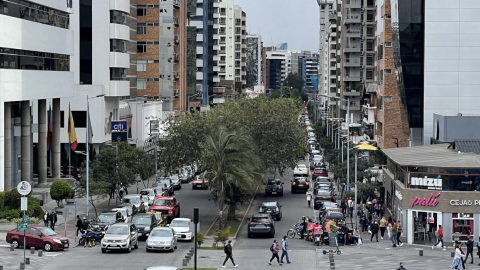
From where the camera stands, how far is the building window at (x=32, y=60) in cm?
6200

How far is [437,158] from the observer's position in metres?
49.8

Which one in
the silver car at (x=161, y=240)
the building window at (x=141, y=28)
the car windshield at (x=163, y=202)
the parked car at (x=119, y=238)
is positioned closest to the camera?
the parked car at (x=119, y=238)

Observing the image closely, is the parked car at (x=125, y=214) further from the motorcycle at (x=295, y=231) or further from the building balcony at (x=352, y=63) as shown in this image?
the building balcony at (x=352, y=63)

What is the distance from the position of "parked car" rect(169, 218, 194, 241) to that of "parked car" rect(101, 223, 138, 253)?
175 inches

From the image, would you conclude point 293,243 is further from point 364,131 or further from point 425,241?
point 364,131

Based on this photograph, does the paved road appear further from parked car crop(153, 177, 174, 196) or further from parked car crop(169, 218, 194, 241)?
parked car crop(153, 177, 174, 196)

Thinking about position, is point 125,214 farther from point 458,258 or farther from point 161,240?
point 458,258

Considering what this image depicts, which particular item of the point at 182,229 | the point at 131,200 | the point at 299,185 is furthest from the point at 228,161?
the point at 299,185

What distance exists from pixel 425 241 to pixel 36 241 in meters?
20.2

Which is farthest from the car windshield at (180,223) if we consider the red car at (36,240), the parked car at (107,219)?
the red car at (36,240)

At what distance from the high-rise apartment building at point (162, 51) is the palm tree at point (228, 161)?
66.7 m

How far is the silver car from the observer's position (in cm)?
4484

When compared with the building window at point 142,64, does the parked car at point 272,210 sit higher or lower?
lower

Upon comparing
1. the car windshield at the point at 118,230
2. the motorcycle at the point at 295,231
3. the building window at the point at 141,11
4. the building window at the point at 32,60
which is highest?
the building window at the point at 141,11
